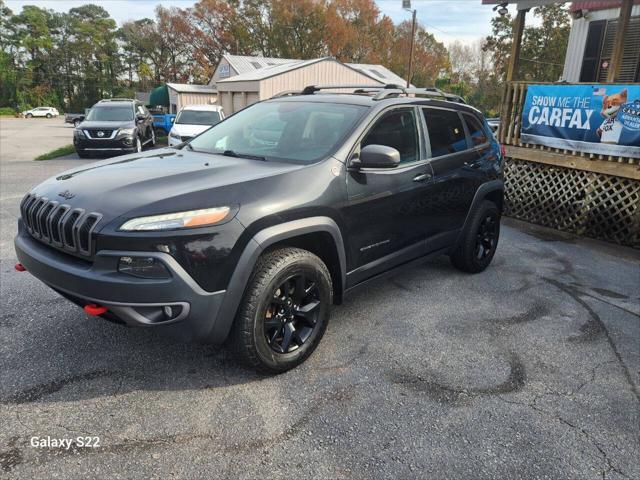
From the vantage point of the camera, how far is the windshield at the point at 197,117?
1424 cm

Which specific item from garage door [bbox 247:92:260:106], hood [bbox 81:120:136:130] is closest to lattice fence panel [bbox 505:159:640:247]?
hood [bbox 81:120:136:130]

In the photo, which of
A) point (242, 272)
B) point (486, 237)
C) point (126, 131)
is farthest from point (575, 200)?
point (126, 131)

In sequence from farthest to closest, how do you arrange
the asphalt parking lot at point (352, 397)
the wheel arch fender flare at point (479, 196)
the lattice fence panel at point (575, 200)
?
the lattice fence panel at point (575, 200)
the wheel arch fender flare at point (479, 196)
the asphalt parking lot at point (352, 397)

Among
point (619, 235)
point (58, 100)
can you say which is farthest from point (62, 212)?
point (58, 100)

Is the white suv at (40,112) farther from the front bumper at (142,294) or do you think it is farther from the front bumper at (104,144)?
the front bumper at (142,294)

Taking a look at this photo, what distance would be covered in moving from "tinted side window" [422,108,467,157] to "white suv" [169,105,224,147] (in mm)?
9800

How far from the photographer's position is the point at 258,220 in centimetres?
275

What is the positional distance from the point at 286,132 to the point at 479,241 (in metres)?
2.53

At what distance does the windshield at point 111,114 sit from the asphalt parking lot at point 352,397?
1101cm

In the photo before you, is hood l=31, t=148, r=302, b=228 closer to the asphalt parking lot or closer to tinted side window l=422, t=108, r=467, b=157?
the asphalt parking lot

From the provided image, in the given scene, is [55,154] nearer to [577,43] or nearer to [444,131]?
[444,131]

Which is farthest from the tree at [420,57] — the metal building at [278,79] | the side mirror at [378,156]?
the side mirror at [378,156]

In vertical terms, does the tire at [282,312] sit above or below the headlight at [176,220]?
below

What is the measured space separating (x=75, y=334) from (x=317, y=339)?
67.6 inches
